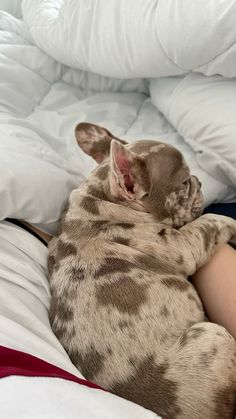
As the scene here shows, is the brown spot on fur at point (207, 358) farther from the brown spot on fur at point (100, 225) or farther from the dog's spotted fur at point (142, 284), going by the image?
the brown spot on fur at point (100, 225)

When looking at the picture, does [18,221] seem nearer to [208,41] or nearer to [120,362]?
[120,362]

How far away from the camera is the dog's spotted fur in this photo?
134 cm

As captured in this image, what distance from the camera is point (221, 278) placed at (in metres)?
1.68

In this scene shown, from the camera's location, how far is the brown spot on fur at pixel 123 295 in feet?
4.79

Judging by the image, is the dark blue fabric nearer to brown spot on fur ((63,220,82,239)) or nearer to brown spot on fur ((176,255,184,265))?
brown spot on fur ((176,255,184,265))

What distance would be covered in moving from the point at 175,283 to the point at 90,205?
409mm

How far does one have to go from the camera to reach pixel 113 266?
1.56 m

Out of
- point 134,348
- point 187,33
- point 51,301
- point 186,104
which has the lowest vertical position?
point 51,301

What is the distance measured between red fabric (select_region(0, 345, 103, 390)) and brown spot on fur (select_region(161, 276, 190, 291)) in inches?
18.4

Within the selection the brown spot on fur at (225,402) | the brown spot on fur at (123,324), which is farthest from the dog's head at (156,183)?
the brown spot on fur at (225,402)

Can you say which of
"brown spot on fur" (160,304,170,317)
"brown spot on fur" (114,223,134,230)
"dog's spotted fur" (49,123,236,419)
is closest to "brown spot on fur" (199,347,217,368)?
"dog's spotted fur" (49,123,236,419)

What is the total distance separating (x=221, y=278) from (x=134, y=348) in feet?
1.47

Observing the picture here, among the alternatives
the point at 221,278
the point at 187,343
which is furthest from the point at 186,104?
the point at 187,343

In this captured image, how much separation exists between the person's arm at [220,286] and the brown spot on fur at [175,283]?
108mm
